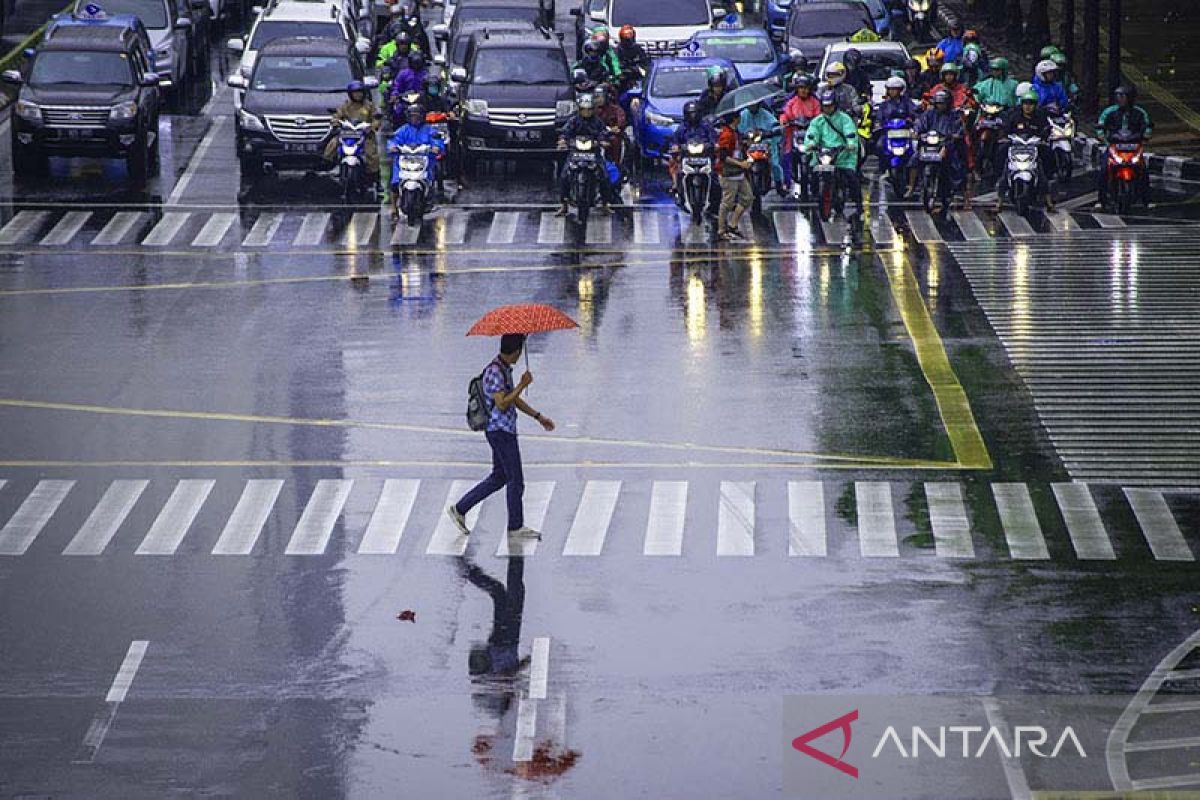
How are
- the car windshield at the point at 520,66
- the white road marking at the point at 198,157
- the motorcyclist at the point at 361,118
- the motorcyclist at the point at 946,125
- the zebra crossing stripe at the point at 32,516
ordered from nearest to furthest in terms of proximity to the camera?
the zebra crossing stripe at the point at 32,516
the motorcyclist at the point at 946,125
the motorcyclist at the point at 361,118
the white road marking at the point at 198,157
the car windshield at the point at 520,66

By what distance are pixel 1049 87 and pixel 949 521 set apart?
19.2 m

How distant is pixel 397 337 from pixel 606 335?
223 centimetres

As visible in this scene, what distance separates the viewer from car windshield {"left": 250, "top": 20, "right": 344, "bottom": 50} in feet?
147

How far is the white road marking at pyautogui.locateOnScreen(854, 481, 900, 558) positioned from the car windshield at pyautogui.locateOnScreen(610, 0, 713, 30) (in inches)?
1154

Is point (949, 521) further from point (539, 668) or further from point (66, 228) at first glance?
point (66, 228)

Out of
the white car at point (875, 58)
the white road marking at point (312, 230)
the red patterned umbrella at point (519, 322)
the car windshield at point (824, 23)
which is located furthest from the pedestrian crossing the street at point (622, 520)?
the car windshield at point (824, 23)

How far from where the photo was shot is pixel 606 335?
26328mm

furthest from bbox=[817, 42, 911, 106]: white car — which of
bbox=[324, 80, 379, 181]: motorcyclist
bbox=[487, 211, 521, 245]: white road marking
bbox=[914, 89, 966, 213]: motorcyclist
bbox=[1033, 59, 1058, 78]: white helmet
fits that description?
bbox=[324, 80, 379, 181]: motorcyclist

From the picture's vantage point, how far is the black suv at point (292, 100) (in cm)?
3703

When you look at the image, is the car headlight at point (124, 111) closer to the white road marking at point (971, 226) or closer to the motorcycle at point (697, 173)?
the motorcycle at point (697, 173)

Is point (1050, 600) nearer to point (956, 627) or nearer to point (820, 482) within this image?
point (956, 627)

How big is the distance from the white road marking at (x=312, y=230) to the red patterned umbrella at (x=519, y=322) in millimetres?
14297

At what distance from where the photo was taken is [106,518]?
1917cm

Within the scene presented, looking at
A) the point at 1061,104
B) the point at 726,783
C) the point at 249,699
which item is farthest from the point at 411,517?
the point at 1061,104
